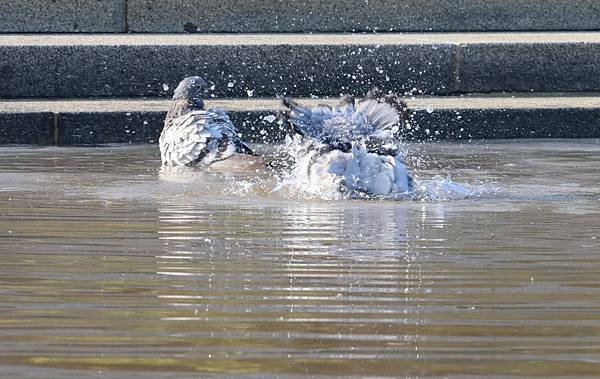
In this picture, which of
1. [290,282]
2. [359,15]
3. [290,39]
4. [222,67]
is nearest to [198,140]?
[222,67]

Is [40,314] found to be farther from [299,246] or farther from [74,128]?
[74,128]

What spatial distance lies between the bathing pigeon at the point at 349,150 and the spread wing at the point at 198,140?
124 centimetres

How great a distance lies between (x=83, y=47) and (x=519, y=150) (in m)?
3.33

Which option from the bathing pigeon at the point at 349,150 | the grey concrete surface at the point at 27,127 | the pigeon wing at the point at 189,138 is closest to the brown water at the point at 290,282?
the bathing pigeon at the point at 349,150

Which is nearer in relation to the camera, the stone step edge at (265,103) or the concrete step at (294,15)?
the stone step edge at (265,103)

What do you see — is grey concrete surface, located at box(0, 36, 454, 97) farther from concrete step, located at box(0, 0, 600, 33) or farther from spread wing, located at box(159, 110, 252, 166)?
spread wing, located at box(159, 110, 252, 166)

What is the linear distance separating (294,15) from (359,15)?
20.9 inches

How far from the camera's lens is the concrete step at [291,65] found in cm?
1093

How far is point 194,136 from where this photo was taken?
8398 millimetres

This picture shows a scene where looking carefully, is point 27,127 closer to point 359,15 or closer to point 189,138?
point 189,138

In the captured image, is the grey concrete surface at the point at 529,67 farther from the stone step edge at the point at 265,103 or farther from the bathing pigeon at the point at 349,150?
the bathing pigeon at the point at 349,150

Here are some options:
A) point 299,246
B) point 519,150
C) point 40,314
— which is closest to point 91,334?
point 40,314

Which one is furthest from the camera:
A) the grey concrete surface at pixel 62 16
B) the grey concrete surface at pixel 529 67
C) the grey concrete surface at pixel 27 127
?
the grey concrete surface at pixel 62 16

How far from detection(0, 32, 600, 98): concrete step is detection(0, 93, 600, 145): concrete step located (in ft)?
0.89
